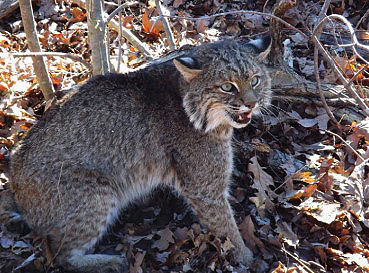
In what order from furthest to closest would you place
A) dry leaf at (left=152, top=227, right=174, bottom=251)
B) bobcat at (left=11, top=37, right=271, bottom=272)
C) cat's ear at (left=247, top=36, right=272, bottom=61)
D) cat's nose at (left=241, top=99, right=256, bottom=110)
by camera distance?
dry leaf at (left=152, top=227, right=174, bottom=251), cat's ear at (left=247, top=36, right=272, bottom=61), bobcat at (left=11, top=37, right=271, bottom=272), cat's nose at (left=241, top=99, right=256, bottom=110)

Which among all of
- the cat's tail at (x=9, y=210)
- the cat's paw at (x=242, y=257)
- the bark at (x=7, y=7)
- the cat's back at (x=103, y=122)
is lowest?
the cat's paw at (x=242, y=257)

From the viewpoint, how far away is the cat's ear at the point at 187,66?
13.6 ft

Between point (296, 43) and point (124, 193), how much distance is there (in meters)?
3.41

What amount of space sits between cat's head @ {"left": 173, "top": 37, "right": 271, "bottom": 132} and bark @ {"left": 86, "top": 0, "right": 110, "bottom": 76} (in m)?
1.33

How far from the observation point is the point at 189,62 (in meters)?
4.16

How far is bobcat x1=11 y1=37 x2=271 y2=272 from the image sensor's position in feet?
13.9

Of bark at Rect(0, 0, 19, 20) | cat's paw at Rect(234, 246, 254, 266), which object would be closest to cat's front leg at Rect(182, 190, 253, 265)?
cat's paw at Rect(234, 246, 254, 266)

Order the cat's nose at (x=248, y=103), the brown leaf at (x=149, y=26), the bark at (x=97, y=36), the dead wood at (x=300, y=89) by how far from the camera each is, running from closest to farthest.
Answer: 1. the cat's nose at (x=248, y=103)
2. the bark at (x=97, y=36)
3. the dead wood at (x=300, y=89)
4. the brown leaf at (x=149, y=26)

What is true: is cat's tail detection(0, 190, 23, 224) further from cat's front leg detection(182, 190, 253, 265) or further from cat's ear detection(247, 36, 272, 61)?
cat's ear detection(247, 36, 272, 61)

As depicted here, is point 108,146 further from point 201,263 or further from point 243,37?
point 243,37

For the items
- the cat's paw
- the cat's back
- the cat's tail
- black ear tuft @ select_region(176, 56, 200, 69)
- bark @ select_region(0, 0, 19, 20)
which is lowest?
the cat's paw

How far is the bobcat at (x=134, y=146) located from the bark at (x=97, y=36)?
2.92 feet

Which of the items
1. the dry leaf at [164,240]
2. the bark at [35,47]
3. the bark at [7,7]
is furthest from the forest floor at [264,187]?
the bark at [7,7]

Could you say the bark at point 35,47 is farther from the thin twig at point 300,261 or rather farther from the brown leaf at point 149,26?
the thin twig at point 300,261
